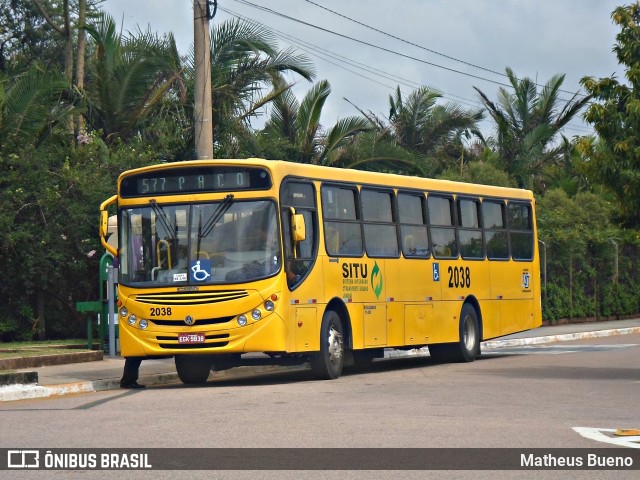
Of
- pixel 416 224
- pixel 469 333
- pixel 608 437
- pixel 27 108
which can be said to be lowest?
pixel 608 437

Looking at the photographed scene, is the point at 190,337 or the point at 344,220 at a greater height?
the point at 344,220

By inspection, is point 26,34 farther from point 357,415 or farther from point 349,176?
point 357,415

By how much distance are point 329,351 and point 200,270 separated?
245cm

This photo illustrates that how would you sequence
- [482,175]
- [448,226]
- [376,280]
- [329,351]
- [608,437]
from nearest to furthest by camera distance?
[608,437] < [329,351] < [376,280] < [448,226] < [482,175]

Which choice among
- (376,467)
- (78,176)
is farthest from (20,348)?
(376,467)

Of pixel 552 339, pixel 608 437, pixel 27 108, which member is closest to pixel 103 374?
pixel 27 108

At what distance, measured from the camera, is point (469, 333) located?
23.3 meters

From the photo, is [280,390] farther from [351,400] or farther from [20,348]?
[20,348]

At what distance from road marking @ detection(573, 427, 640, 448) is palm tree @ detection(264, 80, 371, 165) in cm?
2286

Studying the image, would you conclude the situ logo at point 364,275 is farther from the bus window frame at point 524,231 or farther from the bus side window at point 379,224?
the bus window frame at point 524,231

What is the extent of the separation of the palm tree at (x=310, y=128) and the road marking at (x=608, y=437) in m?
22.9

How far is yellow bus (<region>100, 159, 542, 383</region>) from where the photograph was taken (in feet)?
56.6

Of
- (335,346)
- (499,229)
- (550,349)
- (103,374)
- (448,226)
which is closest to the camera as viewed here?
(335,346)

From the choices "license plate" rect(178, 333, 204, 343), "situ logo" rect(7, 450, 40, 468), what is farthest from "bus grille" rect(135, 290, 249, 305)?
"situ logo" rect(7, 450, 40, 468)
